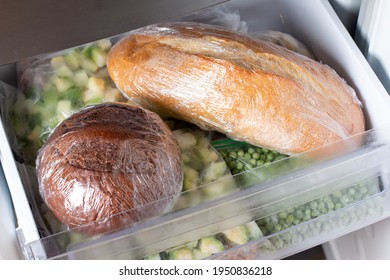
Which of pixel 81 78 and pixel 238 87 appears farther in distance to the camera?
pixel 81 78

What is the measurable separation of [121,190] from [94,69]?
26cm

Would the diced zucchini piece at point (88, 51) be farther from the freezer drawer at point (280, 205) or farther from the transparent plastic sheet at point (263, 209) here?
the transparent plastic sheet at point (263, 209)

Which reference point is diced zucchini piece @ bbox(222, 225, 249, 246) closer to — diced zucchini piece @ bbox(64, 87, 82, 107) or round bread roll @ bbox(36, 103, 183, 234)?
round bread roll @ bbox(36, 103, 183, 234)

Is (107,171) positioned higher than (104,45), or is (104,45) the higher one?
(104,45)

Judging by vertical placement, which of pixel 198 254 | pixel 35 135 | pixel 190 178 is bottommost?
pixel 198 254

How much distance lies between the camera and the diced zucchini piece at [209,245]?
2.51 ft

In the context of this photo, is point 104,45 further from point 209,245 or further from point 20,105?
point 209,245

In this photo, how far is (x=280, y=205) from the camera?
76 centimetres

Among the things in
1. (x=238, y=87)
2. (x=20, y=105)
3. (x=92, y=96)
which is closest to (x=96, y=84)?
(x=92, y=96)

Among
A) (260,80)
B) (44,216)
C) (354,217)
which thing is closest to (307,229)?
(354,217)

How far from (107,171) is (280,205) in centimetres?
24

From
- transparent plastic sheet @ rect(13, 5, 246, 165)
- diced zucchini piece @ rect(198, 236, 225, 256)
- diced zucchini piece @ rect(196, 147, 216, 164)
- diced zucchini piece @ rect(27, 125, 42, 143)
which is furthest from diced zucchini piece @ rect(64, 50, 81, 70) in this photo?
diced zucchini piece @ rect(198, 236, 225, 256)

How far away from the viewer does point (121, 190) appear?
70 cm
